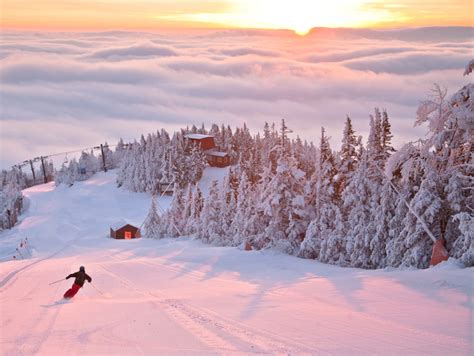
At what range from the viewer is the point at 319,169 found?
32.9m

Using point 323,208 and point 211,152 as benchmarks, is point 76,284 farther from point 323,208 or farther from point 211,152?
point 211,152

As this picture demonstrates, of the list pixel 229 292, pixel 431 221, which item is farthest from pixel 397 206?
pixel 229 292

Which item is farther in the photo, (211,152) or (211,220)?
(211,152)

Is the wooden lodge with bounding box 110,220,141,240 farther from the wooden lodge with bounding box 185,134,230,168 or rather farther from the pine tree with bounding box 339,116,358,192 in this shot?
the wooden lodge with bounding box 185,134,230,168

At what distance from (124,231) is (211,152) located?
41.7 m

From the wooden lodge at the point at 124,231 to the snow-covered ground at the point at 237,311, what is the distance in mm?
31569

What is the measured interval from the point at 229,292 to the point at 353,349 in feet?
28.7

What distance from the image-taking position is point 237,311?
14898 mm

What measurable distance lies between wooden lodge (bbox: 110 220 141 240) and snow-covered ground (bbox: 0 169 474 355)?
31569mm

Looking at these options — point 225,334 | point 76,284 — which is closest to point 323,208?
point 76,284

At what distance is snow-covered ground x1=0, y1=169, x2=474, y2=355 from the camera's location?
1137cm

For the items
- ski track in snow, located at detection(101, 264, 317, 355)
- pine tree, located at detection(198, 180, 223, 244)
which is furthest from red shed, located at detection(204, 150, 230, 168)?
ski track in snow, located at detection(101, 264, 317, 355)

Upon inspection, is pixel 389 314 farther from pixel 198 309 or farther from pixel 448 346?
pixel 198 309

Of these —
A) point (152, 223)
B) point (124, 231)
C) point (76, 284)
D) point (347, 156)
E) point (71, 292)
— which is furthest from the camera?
point (124, 231)
